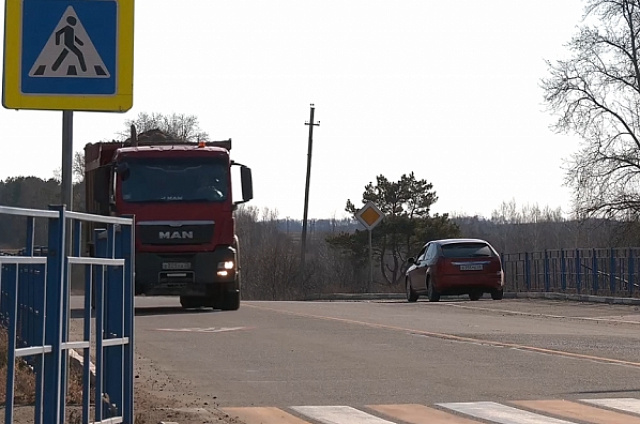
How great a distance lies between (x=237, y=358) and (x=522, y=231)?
3993 inches

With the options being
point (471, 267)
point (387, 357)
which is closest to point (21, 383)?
point (387, 357)

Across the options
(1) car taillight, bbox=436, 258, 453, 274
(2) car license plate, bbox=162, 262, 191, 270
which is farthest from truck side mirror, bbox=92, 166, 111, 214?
(1) car taillight, bbox=436, 258, 453, 274

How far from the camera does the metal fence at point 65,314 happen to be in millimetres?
5996

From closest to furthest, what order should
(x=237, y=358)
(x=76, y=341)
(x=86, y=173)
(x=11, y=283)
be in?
(x=11, y=283) < (x=76, y=341) < (x=237, y=358) < (x=86, y=173)

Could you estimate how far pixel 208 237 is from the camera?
2178 centimetres

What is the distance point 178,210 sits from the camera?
21.6 metres

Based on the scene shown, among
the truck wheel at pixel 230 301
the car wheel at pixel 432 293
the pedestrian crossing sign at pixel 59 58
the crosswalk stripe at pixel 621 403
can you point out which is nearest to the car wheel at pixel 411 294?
the car wheel at pixel 432 293

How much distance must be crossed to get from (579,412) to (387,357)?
459cm

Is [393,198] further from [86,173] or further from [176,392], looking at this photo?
[176,392]

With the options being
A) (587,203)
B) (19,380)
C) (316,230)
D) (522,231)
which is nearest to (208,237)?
(19,380)

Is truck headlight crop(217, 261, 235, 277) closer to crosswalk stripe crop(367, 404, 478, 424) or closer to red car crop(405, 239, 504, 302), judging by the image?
red car crop(405, 239, 504, 302)

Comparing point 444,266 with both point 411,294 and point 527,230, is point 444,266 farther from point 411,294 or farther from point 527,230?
point 527,230

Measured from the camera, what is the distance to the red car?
28.5 m

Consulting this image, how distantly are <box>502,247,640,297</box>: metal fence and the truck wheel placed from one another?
36.7 feet
